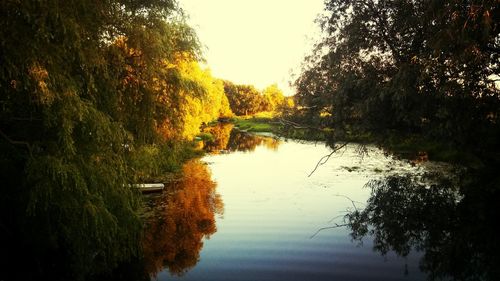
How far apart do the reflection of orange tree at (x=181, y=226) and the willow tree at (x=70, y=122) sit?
272cm

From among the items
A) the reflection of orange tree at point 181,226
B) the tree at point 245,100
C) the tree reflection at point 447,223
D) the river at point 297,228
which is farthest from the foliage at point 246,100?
the tree reflection at point 447,223

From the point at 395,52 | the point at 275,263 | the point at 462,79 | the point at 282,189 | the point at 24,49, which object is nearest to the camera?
the point at 24,49

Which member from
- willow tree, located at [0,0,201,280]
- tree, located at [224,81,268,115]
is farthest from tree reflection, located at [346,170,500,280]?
tree, located at [224,81,268,115]

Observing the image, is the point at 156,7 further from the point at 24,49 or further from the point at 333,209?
the point at 333,209

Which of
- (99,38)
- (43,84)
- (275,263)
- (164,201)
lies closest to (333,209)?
(275,263)

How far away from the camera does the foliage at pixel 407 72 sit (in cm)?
900

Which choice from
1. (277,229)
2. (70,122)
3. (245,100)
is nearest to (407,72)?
(70,122)

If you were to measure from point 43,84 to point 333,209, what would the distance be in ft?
54.9

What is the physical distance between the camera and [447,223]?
11.5m

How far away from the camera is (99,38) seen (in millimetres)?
11055

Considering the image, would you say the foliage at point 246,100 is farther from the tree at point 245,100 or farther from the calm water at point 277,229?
the calm water at point 277,229

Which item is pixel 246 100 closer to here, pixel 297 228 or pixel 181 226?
pixel 181 226

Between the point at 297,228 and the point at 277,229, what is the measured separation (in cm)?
97

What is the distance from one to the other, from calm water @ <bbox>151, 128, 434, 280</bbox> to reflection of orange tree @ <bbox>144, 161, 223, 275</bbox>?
0.06 m
